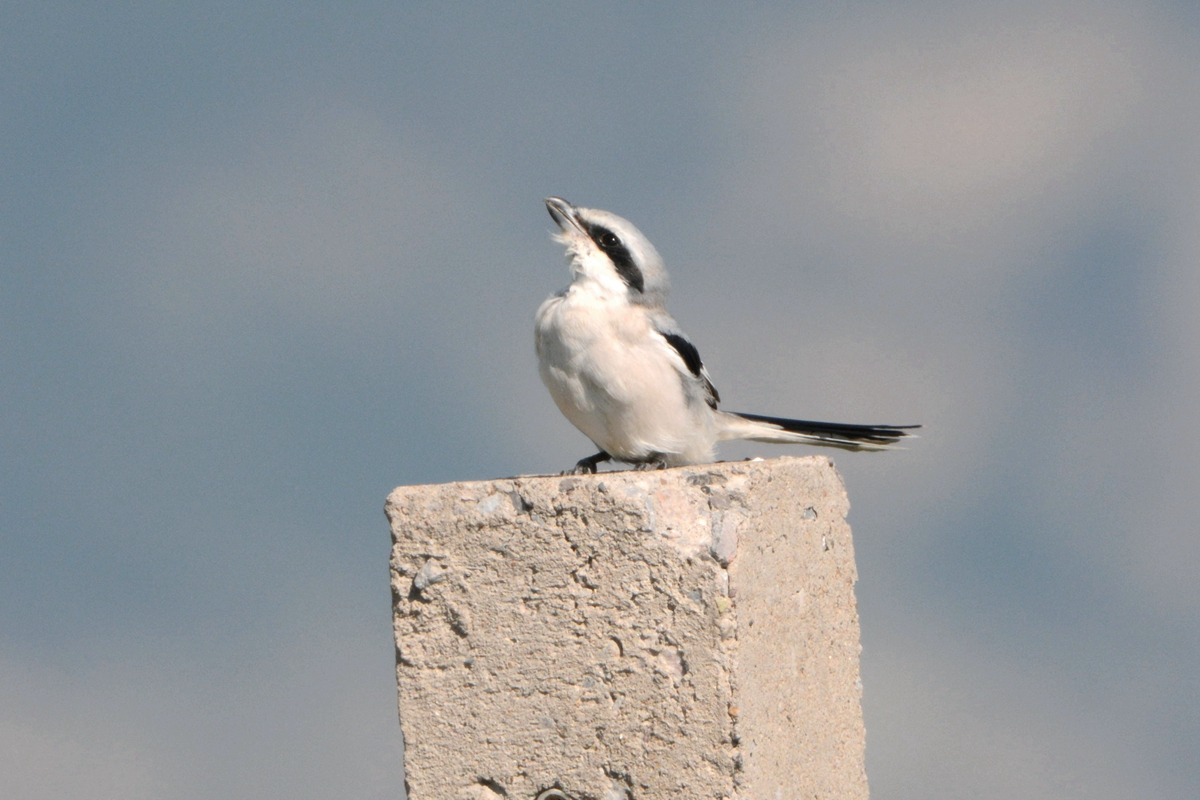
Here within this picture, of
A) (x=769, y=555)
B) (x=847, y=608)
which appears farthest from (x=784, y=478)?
(x=847, y=608)

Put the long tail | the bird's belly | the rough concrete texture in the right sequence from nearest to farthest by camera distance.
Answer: the rough concrete texture
the bird's belly
the long tail

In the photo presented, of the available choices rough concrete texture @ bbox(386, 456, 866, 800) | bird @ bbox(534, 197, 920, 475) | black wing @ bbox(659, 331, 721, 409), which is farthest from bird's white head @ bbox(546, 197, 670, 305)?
rough concrete texture @ bbox(386, 456, 866, 800)

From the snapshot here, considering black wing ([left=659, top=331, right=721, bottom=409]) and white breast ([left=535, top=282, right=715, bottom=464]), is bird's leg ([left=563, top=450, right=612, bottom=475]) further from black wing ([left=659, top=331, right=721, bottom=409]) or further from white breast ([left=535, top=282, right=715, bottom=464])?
black wing ([left=659, top=331, right=721, bottom=409])

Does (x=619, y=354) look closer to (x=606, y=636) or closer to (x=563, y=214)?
(x=563, y=214)

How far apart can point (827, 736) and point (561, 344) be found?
198 cm

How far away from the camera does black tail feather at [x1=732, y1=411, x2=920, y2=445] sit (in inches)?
257

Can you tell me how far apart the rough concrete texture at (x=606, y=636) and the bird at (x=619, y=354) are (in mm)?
1030

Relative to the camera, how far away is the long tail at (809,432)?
21.3 feet

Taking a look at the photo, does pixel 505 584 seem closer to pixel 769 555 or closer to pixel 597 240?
pixel 769 555

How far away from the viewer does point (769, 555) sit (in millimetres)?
4430

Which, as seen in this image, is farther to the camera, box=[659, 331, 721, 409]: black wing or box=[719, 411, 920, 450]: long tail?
box=[719, 411, 920, 450]: long tail

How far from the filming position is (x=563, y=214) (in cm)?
605

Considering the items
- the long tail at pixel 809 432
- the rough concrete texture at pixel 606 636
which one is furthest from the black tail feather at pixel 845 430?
the rough concrete texture at pixel 606 636

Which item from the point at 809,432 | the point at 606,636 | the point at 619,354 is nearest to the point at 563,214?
the point at 619,354
